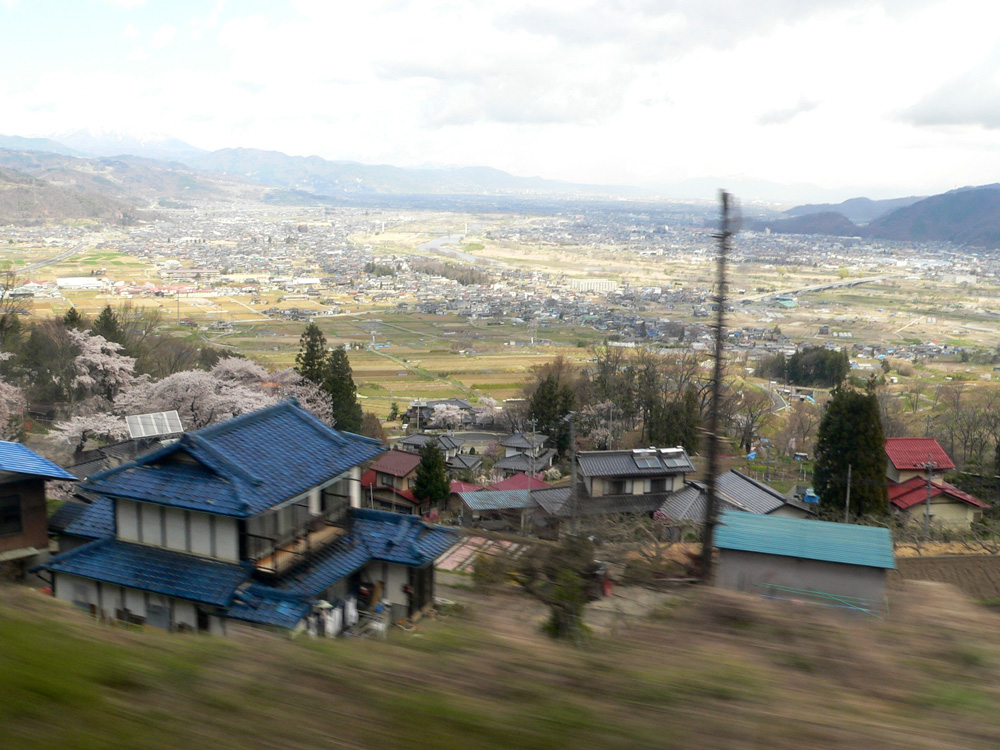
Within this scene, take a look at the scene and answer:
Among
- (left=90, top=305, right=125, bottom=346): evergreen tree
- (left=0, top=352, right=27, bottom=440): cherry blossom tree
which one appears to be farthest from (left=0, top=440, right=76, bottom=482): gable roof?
(left=90, top=305, right=125, bottom=346): evergreen tree

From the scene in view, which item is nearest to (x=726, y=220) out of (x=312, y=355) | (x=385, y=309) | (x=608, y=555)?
(x=608, y=555)

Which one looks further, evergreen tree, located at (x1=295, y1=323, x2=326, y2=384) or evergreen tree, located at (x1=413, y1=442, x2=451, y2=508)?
evergreen tree, located at (x1=295, y1=323, x2=326, y2=384)

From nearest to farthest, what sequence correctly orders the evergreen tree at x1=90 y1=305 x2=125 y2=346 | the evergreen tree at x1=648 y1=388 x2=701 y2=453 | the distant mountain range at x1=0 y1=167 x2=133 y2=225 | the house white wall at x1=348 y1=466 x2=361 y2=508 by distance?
1. the house white wall at x1=348 y1=466 x2=361 y2=508
2. the evergreen tree at x1=648 y1=388 x2=701 y2=453
3. the evergreen tree at x1=90 y1=305 x2=125 y2=346
4. the distant mountain range at x1=0 y1=167 x2=133 y2=225

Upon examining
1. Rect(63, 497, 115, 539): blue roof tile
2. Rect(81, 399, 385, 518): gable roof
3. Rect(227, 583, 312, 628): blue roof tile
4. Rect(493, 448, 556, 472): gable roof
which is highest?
Rect(81, 399, 385, 518): gable roof

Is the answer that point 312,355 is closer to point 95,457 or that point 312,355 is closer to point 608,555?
point 95,457

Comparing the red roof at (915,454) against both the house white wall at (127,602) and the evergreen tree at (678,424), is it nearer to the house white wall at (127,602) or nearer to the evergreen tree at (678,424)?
the evergreen tree at (678,424)

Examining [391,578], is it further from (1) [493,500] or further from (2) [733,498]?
(2) [733,498]

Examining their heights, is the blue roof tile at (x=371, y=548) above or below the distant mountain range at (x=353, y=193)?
below

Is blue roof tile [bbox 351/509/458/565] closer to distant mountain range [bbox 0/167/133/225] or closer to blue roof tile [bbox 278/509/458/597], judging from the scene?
blue roof tile [bbox 278/509/458/597]

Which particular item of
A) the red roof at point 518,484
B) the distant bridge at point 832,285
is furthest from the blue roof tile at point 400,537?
the distant bridge at point 832,285
